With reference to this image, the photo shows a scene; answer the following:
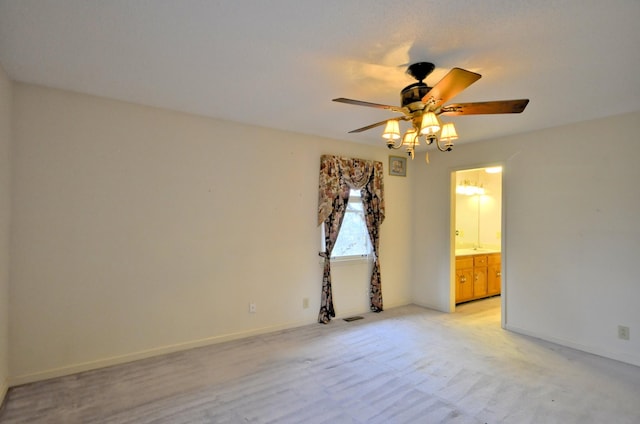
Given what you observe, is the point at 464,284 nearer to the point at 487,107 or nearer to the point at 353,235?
the point at 353,235

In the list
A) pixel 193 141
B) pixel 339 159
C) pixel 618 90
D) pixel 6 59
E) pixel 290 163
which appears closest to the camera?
pixel 6 59

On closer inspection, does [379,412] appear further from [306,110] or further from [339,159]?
[339,159]

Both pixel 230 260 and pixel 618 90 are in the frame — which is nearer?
pixel 618 90

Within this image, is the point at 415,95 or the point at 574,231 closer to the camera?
the point at 415,95

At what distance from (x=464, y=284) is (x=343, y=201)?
2.49 m

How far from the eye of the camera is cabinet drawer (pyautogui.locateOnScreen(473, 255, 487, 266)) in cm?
545

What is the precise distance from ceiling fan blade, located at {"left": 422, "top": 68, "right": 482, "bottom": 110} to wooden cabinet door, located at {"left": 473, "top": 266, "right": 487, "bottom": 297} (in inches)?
160

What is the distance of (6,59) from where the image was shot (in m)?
2.29

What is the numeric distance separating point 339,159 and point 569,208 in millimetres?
Answer: 2701

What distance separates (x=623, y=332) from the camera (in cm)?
324

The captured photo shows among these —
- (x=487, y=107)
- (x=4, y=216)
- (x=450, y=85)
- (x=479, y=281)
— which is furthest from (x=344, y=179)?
(x=4, y=216)

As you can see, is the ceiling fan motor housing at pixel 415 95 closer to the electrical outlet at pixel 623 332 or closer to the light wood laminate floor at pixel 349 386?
the light wood laminate floor at pixel 349 386

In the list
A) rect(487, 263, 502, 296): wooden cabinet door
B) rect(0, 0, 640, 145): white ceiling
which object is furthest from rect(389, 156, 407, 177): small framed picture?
rect(487, 263, 502, 296): wooden cabinet door

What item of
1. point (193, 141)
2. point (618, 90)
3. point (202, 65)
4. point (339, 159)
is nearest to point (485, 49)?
point (618, 90)
